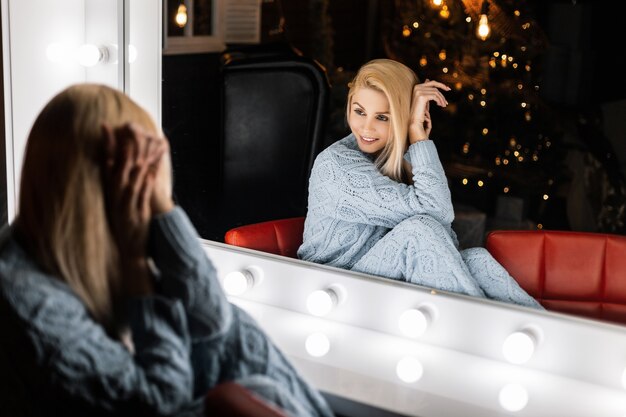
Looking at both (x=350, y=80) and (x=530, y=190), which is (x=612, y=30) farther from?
(x=350, y=80)

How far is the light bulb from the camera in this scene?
5.17 feet

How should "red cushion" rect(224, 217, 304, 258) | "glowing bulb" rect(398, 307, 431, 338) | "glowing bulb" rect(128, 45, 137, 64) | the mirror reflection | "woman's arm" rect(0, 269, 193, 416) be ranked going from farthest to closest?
"glowing bulb" rect(128, 45, 137, 64) < "red cushion" rect(224, 217, 304, 258) < "glowing bulb" rect(398, 307, 431, 338) < the mirror reflection < "woman's arm" rect(0, 269, 193, 416)

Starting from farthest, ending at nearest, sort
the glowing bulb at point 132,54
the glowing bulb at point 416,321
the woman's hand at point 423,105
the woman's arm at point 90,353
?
the glowing bulb at point 132,54 < the glowing bulb at point 416,321 < the woman's hand at point 423,105 < the woman's arm at point 90,353

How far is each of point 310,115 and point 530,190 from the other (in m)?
0.40

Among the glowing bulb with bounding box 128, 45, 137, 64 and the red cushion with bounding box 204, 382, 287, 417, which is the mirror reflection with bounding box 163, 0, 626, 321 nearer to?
the glowing bulb with bounding box 128, 45, 137, 64

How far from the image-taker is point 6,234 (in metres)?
0.95

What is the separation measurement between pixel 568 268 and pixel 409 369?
0.29 m

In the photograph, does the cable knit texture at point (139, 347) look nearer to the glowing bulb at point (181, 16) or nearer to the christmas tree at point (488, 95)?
the christmas tree at point (488, 95)


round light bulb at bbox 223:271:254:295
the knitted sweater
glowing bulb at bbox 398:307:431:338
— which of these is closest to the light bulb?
round light bulb at bbox 223:271:254:295

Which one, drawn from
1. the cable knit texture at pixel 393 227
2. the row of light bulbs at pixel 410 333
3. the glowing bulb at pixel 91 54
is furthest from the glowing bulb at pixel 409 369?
the glowing bulb at pixel 91 54

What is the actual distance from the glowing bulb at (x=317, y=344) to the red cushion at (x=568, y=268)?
33 centimetres

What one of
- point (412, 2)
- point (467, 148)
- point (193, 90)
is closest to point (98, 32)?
point (193, 90)

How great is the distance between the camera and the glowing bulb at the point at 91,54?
1.71m

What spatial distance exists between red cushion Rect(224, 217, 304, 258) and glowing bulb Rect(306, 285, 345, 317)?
86 mm
